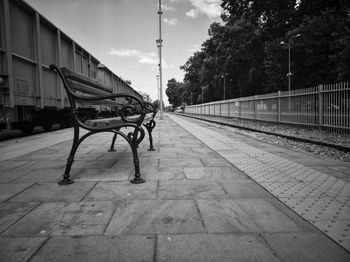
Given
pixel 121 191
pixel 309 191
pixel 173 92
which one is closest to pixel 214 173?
pixel 309 191

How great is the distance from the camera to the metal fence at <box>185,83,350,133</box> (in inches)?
369

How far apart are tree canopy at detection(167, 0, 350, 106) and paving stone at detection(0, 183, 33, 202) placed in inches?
762

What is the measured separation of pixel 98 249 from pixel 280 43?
2902 centimetres

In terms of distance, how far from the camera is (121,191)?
285 cm

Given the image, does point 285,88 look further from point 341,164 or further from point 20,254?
point 20,254

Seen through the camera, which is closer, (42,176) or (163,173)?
(42,176)

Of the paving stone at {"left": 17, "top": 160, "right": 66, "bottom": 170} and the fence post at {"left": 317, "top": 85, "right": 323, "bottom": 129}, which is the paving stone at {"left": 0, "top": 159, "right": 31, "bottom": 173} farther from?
the fence post at {"left": 317, "top": 85, "right": 323, "bottom": 129}

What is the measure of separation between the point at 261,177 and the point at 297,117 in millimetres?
10257

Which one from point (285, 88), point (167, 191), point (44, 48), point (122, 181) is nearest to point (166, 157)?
point (122, 181)

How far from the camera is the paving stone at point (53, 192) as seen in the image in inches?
103

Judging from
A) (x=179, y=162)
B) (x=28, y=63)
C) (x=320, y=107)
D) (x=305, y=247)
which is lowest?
(x=305, y=247)

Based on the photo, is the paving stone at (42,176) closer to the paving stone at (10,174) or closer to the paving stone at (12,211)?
the paving stone at (10,174)

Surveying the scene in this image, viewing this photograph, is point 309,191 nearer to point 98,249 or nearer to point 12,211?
point 98,249

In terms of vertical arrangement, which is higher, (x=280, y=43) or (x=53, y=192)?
(x=280, y=43)
